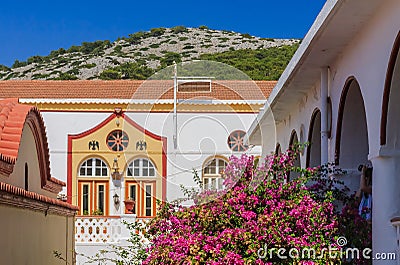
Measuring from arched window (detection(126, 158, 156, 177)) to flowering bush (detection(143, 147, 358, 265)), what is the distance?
22606 mm

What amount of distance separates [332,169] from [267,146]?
377 inches

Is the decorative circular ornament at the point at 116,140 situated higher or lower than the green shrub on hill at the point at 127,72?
lower

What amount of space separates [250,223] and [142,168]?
23942mm

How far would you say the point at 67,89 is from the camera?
33125 mm

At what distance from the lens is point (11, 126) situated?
476 inches

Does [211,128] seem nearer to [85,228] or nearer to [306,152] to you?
[85,228]

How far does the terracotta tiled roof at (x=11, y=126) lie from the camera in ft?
37.8

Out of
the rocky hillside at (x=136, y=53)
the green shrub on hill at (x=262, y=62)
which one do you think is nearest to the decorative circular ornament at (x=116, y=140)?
the green shrub on hill at (x=262, y=62)

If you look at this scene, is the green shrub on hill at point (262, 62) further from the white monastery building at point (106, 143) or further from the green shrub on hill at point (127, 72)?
the white monastery building at point (106, 143)

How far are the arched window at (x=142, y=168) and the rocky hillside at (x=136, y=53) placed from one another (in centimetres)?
1929

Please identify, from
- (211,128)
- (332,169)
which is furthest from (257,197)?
(211,128)

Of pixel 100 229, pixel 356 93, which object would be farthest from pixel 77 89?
pixel 356 93

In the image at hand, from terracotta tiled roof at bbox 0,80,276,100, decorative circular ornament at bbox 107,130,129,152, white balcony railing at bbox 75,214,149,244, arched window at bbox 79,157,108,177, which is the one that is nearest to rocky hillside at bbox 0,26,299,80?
terracotta tiled roof at bbox 0,80,276,100

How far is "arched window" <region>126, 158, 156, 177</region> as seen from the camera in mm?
32062
